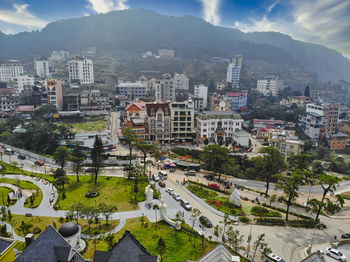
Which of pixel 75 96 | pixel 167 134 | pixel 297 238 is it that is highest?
pixel 75 96

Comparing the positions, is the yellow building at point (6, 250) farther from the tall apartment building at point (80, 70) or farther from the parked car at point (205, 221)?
the tall apartment building at point (80, 70)

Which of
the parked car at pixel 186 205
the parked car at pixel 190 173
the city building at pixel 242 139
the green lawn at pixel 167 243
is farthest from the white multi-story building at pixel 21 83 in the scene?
the green lawn at pixel 167 243

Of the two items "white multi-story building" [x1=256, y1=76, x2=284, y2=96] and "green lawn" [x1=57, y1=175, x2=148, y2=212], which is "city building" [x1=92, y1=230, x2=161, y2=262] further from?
"white multi-story building" [x1=256, y1=76, x2=284, y2=96]

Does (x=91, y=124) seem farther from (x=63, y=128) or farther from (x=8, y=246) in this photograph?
(x=8, y=246)

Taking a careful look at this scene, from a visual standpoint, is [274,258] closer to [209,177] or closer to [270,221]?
[270,221]

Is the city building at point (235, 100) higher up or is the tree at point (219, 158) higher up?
the city building at point (235, 100)

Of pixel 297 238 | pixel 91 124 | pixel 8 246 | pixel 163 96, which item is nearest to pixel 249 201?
pixel 297 238
